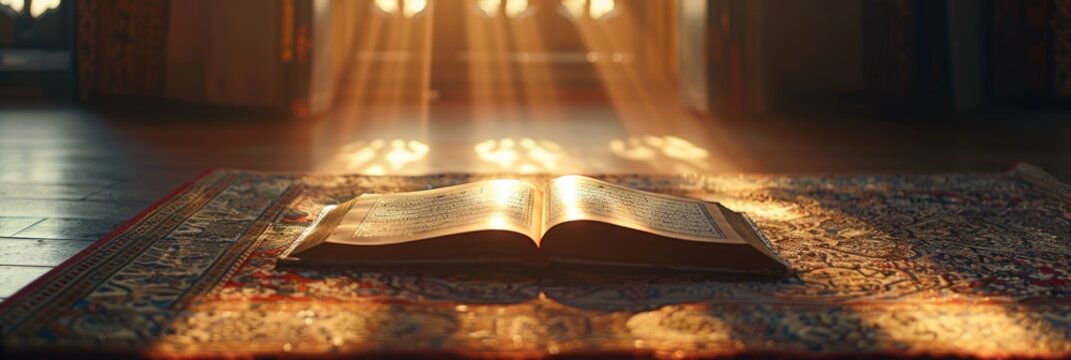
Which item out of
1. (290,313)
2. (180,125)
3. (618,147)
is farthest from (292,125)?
(290,313)

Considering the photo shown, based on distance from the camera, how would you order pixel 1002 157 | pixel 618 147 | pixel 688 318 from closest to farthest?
pixel 688 318, pixel 1002 157, pixel 618 147

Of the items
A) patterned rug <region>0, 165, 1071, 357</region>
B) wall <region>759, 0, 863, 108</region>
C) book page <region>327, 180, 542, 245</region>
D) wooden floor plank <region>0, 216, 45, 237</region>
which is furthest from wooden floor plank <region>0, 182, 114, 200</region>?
wall <region>759, 0, 863, 108</region>

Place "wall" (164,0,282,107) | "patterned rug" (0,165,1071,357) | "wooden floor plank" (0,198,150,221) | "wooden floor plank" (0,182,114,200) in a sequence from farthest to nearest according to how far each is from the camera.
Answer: "wall" (164,0,282,107) < "wooden floor plank" (0,182,114,200) < "wooden floor plank" (0,198,150,221) < "patterned rug" (0,165,1071,357)

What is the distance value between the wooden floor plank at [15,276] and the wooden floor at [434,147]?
19 centimetres

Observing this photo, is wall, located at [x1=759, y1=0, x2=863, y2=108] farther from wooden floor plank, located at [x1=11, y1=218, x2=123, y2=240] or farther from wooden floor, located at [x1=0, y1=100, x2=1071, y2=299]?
wooden floor plank, located at [x1=11, y1=218, x2=123, y2=240]

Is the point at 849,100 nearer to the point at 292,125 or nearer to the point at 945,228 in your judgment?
the point at 292,125

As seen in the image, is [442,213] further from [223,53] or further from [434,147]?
[223,53]

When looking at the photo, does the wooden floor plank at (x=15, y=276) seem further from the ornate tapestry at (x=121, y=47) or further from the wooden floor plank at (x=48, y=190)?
the ornate tapestry at (x=121, y=47)

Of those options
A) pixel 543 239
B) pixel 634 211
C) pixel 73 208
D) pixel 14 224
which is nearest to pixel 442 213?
pixel 543 239

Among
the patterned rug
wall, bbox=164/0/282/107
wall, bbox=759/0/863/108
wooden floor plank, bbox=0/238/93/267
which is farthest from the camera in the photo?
wall, bbox=759/0/863/108

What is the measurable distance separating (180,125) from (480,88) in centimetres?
234

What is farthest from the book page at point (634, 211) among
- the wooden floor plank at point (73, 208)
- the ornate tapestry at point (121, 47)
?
the ornate tapestry at point (121, 47)

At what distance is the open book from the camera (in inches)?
74.4

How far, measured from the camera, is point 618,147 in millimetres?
4418
